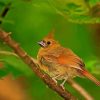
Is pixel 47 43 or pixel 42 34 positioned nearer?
pixel 47 43

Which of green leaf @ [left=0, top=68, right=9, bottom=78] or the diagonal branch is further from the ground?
the diagonal branch

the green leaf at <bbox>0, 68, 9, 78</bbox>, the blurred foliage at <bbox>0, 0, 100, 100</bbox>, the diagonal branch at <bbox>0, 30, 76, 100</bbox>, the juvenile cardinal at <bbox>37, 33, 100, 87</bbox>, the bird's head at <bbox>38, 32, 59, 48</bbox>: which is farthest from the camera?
the blurred foliage at <bbox>0, 0, 100, 100</bbox>

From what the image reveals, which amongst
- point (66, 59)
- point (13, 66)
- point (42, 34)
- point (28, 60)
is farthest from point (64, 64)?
point (42, 34)

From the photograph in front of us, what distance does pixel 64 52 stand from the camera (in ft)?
8.58

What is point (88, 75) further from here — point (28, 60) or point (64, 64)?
point (28, 60)

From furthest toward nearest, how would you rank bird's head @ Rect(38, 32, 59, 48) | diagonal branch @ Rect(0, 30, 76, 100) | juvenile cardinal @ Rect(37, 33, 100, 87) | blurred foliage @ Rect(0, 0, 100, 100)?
blurred foliage @ Rect(0, 0, 100, 100)
bird's head @ Rect(38, 32, 59, 48)
juvenile cardinal @ Rect(37, 33, 100, 87)
diagonal branch @ Rect(0, 30, 76, 100)

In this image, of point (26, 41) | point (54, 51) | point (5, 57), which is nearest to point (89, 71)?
point (54, 51)

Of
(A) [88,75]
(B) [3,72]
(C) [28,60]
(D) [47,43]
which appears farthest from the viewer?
(D) [47,43]

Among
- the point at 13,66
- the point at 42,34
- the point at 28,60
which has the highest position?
the point at 28,60

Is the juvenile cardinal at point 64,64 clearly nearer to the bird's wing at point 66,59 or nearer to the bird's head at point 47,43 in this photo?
the bird's wing at point 66,59

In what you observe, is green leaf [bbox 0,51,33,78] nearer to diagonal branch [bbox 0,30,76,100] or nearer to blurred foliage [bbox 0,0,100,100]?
blurred foliage [bbox 0,0,100,100]

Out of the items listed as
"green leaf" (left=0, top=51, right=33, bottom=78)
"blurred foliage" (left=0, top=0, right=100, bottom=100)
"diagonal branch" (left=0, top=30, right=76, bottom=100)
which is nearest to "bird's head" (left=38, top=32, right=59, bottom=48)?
"blurred foliage" (left=0, top=0, right=100, bottom=100)

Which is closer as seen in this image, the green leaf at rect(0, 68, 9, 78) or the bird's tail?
the green leaf at rect(0, 68, 9, 78)

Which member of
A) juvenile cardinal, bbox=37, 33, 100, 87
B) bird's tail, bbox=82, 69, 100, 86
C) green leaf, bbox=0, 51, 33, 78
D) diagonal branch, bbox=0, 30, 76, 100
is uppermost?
diagonal branch, bbox=0, 30, 76, 100
